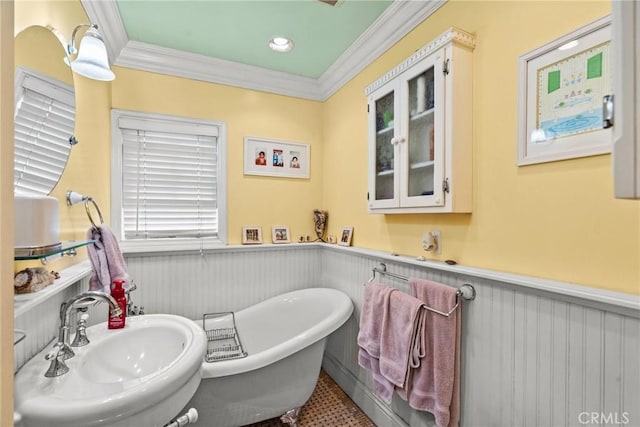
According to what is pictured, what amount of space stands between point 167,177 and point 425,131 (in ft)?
6.16

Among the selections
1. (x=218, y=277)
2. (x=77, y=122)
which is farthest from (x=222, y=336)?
(x=77, y=122)

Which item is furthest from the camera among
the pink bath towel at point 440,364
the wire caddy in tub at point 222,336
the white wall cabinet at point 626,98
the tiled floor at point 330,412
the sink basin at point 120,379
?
the wire caddy in tub at point 222,336

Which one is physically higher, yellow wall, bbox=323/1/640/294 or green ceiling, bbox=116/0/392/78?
green ceiling, bbox=116/0/392/78

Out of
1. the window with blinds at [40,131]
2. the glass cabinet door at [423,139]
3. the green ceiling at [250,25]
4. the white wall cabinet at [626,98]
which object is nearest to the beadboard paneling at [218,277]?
the window with blinds at [40,131]

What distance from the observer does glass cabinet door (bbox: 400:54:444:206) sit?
4.28 ft

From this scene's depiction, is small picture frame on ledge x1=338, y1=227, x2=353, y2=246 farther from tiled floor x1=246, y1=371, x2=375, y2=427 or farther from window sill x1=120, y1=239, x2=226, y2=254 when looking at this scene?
tiled floor x1=246, y1=371, x2=375, y2=427

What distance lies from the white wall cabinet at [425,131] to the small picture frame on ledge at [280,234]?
956 mm

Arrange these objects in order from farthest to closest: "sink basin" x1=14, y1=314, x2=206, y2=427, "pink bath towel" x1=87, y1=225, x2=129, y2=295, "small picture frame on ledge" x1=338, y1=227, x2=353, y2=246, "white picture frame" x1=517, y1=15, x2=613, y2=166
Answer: "small picture frame on ledge" x1=338, y1=227, x2=353, y2=246 < "pink bath towel" x1=87, y1=225, x2=129, y2=295 < "white picture frame" x1=517, y1=15, x2=613, y2=166 < "sink basin" x1=14, y1=314, x2=206, y2=427

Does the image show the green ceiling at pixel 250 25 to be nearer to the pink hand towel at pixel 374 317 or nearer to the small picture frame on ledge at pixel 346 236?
the small picture frame on ledge at pixel 346 236

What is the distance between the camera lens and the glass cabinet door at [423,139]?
1.30m

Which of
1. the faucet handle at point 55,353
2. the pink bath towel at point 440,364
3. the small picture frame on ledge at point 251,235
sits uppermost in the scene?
the small picture frame on ledge at point 251,235

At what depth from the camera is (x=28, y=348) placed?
98cm

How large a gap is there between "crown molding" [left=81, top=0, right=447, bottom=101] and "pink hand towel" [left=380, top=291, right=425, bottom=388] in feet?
5.00

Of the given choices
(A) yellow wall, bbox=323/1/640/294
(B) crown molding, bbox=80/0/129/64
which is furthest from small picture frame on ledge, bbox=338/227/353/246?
(B) crown molding, bbox=80/0/129/64
